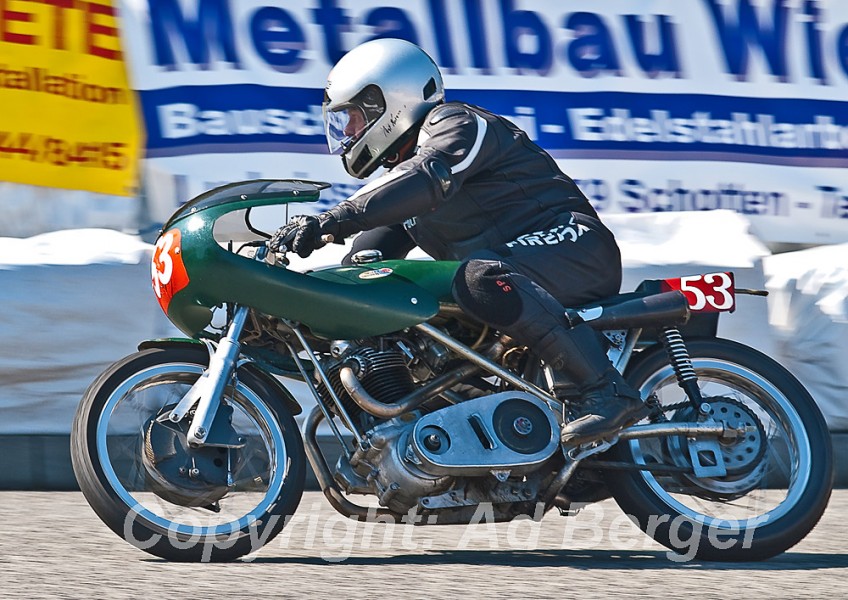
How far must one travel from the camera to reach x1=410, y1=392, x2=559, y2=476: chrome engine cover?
514 cm

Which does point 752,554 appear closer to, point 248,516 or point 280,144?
point 248,516

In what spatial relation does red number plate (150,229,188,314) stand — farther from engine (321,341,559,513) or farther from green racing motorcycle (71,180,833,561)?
engine (321,341,559,513)

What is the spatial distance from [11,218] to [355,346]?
10.9ft

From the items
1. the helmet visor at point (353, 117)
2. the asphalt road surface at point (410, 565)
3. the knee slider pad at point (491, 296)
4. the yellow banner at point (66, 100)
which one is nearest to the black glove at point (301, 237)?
the knee slider pad at point (491, 296)

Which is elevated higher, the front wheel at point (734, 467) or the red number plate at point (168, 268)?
the red number plate at point (168, 268)

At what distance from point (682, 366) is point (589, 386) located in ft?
1.24

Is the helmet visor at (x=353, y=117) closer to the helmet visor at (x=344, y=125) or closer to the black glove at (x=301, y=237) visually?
the helmet visor at (x=344, y=125)

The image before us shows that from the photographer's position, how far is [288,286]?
5.12 meters

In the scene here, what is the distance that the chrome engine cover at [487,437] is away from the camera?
5.14 meters

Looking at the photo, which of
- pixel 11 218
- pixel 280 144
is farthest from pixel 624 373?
pixel 11 218

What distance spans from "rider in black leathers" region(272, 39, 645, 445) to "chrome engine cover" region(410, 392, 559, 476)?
0.10 meters

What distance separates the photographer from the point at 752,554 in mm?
5379

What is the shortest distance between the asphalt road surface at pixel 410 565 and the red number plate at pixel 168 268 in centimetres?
82

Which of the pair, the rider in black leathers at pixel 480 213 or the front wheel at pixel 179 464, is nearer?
the front wheel at pixel 179 464
